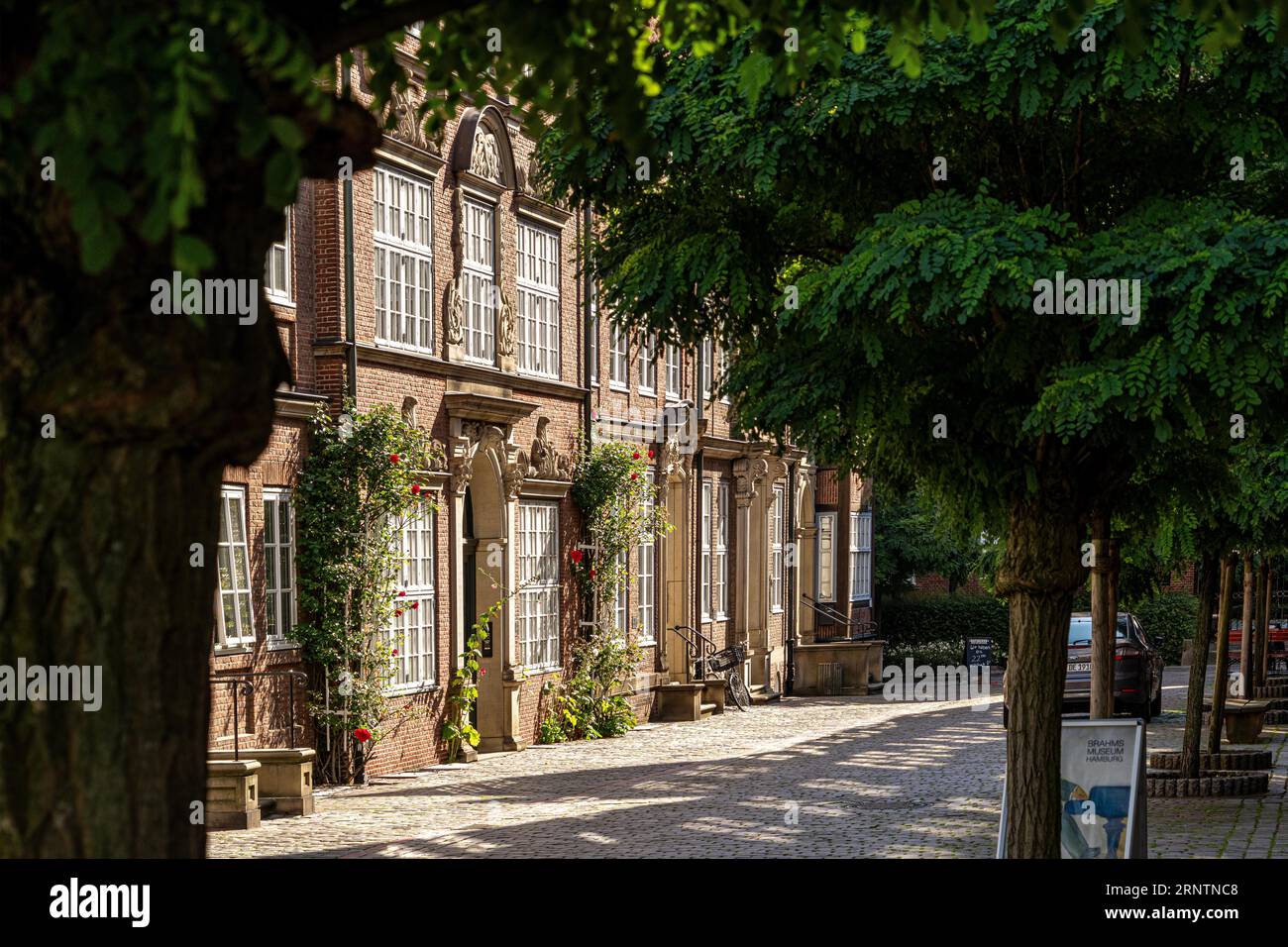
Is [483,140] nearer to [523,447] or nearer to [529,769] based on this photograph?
[523,447]

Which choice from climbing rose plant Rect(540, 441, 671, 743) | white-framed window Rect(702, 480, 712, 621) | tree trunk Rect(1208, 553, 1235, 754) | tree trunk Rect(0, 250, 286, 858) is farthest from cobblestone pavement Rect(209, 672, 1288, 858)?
tree trunk Rect(0, 250, 286, 858)

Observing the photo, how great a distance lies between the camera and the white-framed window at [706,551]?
101 ft

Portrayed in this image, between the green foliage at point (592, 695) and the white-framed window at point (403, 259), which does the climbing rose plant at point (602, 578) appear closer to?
the green foliage at point (592, 695)

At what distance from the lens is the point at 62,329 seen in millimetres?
3736

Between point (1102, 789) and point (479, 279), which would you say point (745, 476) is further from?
point (1102, 789)

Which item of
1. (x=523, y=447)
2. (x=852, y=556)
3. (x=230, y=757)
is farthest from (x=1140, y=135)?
(x=852, y=556)

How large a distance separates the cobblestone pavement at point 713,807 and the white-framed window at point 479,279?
5.04 m

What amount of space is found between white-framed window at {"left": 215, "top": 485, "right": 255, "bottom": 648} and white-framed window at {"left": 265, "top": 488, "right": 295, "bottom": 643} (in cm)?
37

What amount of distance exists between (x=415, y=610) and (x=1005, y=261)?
12.3 meters

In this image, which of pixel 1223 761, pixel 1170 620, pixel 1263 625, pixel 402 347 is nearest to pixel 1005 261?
pixel 402 347

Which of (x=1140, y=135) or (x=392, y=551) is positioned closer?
(x=1140, y=135)

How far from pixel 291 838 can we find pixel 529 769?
623cm

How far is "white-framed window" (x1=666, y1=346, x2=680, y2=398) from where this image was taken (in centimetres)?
2923

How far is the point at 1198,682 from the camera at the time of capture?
17.2 m
